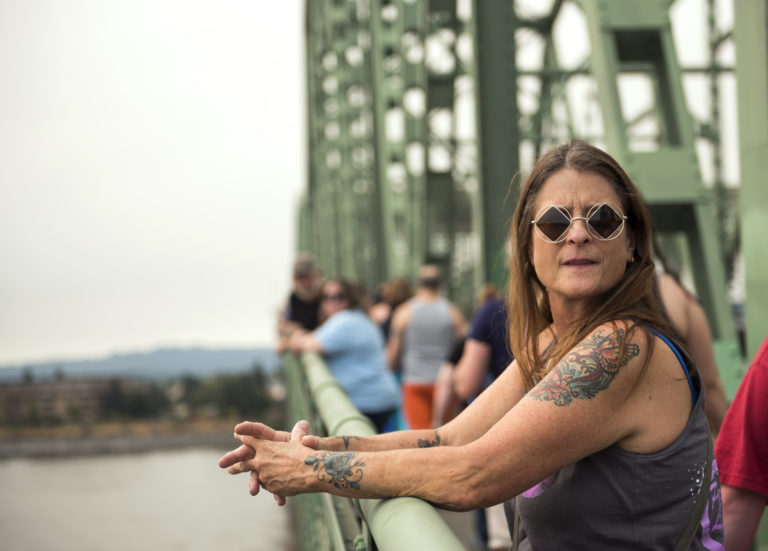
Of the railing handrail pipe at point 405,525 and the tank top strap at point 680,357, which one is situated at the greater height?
the tank top strap at point 680,357

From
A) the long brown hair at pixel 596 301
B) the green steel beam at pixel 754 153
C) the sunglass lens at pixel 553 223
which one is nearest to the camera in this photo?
the long brown hair at pixel 596 301

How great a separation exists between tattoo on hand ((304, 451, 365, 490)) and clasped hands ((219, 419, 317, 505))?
0.15 ft

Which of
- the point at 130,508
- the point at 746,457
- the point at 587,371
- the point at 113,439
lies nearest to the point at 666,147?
the point at 746,457

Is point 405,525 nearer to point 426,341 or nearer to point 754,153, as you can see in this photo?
point 754,153

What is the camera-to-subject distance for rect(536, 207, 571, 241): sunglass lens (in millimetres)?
1721

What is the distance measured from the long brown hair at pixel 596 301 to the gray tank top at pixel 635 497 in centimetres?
17

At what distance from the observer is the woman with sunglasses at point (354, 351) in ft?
17.1

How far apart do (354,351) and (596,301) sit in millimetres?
3636

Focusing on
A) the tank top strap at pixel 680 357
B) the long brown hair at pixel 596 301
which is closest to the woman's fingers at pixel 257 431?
the long brown hair at pixel 596 301

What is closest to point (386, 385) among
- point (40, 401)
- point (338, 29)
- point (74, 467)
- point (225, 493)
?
point (338, 29)

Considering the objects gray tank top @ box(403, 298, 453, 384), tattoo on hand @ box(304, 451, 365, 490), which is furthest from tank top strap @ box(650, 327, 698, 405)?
gray tank top @ box(403, 298, 453, 384)

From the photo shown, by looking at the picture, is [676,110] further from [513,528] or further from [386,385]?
[386,385]

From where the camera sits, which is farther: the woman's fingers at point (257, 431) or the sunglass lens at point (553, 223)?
the woman's fingers at point (257, 431)

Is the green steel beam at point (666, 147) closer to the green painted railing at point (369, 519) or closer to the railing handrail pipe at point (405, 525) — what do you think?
the green painted railing at point (369, 519)
